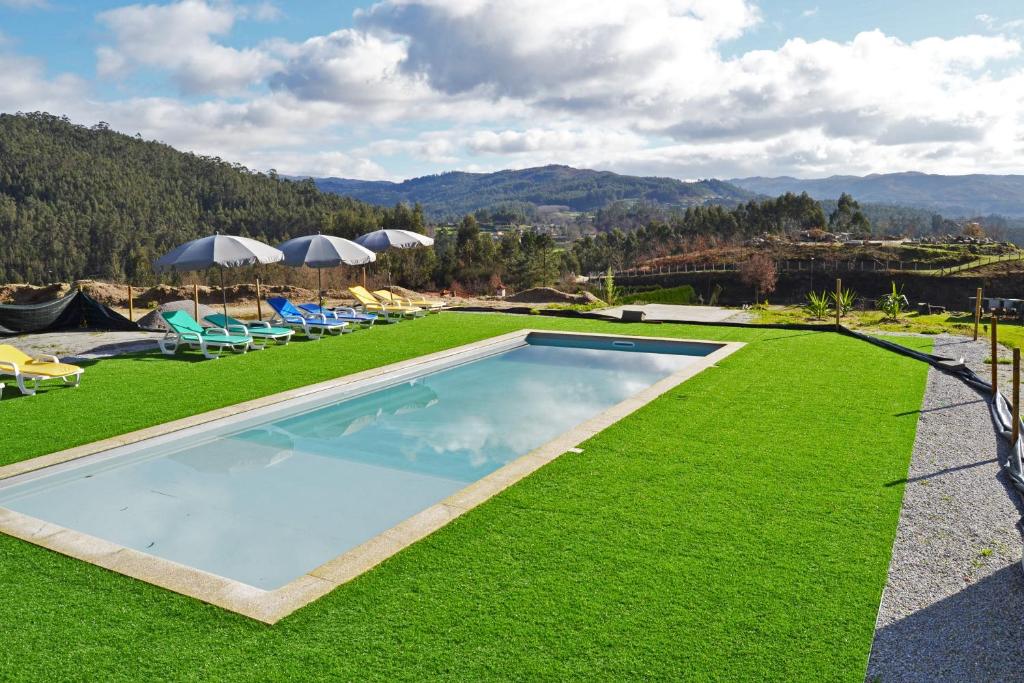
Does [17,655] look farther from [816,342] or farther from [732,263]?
[732,263]

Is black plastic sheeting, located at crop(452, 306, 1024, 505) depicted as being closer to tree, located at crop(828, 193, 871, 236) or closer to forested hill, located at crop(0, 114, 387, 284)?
forested hill, located at crop(0, 114, 387, 284)

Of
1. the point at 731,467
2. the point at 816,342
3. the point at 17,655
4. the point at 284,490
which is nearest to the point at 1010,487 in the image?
the point at 731,467

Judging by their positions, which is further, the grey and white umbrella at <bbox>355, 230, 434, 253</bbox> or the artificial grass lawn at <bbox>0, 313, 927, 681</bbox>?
the grey and white umbrella at <bbox>355, 230, 434, 253</bbox>

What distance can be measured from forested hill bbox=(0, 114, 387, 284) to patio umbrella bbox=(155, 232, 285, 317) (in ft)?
90.3

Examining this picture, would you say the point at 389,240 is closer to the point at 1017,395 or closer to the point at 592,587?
the point at 1017,395

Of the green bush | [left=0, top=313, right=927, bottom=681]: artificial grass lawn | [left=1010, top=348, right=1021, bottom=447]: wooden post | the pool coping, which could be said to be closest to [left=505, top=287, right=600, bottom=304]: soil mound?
the green bush

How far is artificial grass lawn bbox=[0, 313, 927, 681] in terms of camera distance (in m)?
3.09

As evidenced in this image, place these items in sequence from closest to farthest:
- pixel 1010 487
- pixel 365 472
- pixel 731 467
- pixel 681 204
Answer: pixel 1010 487 → pixel 731 467 → pixel 365 472 → pixel 681 204

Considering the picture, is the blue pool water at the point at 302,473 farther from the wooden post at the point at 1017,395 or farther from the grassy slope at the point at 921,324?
the grassy slope at the point at 921,324

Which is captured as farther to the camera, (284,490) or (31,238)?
(31,238)

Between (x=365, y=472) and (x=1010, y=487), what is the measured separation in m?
4.93

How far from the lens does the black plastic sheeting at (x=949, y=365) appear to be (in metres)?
5.44

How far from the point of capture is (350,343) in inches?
472

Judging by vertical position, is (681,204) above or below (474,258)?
above
